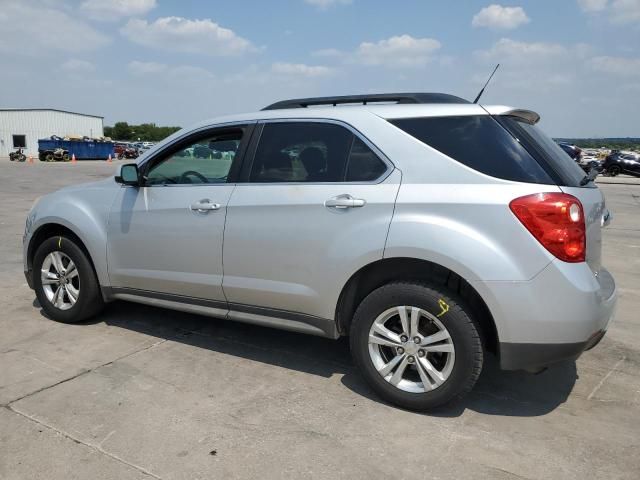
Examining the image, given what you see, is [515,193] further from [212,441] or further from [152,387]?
[152,387]

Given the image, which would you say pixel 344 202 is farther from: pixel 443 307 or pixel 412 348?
pixel 412 348

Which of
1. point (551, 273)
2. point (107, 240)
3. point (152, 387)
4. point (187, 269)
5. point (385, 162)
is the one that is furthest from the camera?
point (107, 240)

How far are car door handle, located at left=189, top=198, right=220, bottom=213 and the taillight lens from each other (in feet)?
6.53

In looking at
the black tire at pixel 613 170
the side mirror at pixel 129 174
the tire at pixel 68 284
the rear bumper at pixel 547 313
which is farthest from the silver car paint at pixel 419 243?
the black tire at pixel 613 170

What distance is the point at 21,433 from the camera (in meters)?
2.87

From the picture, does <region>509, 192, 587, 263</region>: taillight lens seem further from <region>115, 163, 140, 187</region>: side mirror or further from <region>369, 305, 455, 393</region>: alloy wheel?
<region>115, 163, 140, 187</region>: side mirror

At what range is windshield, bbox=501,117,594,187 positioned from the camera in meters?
2.90

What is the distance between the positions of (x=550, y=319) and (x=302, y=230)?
150cm

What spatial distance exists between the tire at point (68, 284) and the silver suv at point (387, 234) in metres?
0.42

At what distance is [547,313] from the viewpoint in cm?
279

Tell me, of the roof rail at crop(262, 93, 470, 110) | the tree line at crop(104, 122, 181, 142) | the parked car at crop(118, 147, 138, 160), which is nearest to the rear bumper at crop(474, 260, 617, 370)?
the roof rail at crop(262, 93, 470, 110)

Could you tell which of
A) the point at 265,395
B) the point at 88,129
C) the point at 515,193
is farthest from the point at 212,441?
the point at 88,129

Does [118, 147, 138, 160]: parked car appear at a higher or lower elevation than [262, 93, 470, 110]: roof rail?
lower

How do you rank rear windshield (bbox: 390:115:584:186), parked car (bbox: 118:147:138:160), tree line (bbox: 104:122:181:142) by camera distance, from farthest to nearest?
1. tree line (bbox: 104:122:181:142)
2. parked car (bbox: 118:147:138:160)
3. rear windshield (bbox: 390:115:584:186)
